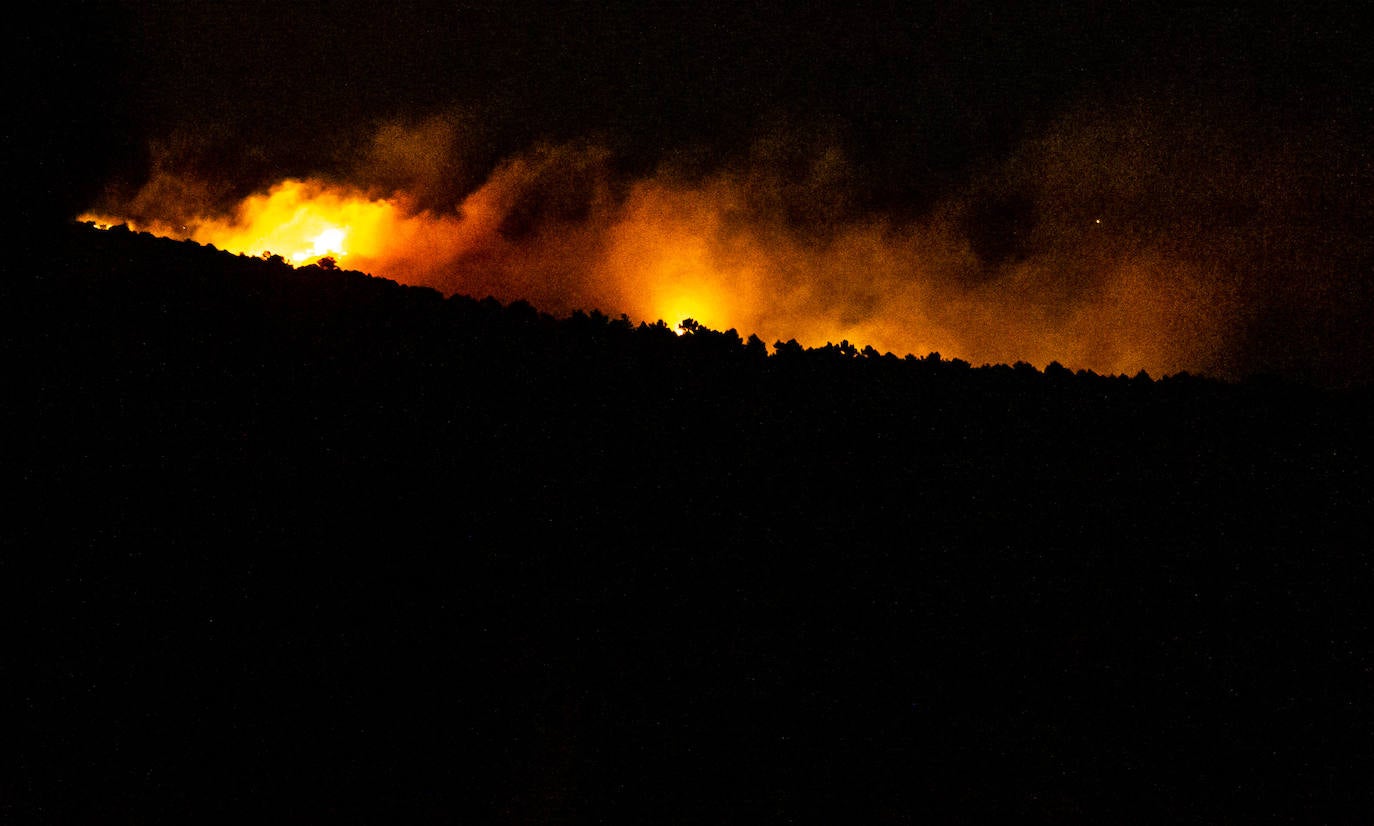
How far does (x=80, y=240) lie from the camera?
52.0 ft

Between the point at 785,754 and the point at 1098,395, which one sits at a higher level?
the point at 1098,395

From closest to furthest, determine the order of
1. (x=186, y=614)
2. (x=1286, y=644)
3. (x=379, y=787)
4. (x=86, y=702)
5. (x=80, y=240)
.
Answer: (x=379, y=787) → (x=86, y=702) → (x=186, y=614) → (x=1286, y=644) → (x=80, y=240)

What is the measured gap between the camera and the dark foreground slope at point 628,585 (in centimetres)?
696

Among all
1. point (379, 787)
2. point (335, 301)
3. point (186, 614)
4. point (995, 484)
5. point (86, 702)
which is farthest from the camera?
point (335, 301)

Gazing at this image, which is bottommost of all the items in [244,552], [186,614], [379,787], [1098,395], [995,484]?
[379,787]

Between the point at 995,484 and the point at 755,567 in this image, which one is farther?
the point at 995,484

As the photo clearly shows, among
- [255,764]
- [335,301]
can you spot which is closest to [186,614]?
[255,764]

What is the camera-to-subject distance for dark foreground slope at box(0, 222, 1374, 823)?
6957 mm

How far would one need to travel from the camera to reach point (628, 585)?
8797 mm

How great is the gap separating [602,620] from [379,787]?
2397mm

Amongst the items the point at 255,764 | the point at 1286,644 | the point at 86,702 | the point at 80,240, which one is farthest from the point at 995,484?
the point at 80,240

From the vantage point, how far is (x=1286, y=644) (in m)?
8.74

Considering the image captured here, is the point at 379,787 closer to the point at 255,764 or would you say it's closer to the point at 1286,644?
the point at 255,764

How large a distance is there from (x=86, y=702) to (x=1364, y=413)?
1838 cm
